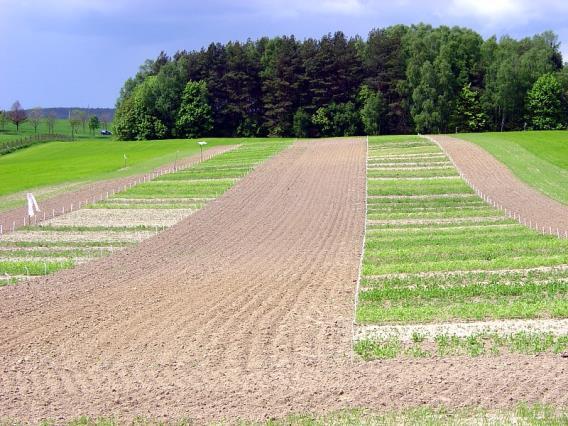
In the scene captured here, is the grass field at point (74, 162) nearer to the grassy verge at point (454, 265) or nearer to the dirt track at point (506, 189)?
the grassy verge at point (454, 265)

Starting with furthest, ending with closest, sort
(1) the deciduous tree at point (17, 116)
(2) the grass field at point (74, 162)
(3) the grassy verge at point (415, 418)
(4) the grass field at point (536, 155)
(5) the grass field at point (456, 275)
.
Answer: (1) the deciduous tree at point (17, 116) → (2) the grass field at point (74, 162) → (4) the grass field at point (536, 155) → (5) the grass field at point (456, 275) → (3) the grassy verge at point (415, 418)

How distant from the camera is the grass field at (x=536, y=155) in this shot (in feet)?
200

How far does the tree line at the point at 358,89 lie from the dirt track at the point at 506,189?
31597 mm

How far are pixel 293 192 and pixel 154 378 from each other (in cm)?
4365

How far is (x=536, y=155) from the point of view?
8044 cm

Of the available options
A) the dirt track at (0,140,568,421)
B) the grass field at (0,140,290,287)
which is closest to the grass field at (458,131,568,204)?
the grass field at (0,140,290,287)

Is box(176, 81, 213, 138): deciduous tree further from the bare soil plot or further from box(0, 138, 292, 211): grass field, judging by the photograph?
the bare soil plot

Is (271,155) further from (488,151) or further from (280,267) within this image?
(280,267)

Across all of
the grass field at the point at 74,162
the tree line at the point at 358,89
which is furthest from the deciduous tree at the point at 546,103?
the grass field at the point at 74,162

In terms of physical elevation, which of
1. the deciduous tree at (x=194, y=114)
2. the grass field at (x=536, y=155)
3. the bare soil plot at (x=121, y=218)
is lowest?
the bare soil plot at (x=121, y=218)

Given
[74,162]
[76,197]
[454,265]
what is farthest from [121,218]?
[74,162]

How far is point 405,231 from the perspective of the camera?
4119 centimetres

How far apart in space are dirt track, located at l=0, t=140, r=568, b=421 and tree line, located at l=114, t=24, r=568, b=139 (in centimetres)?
8486

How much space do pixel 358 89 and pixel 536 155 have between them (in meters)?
48.5
